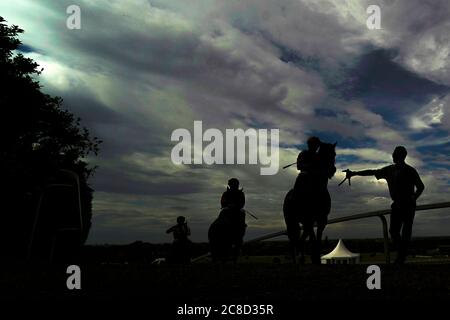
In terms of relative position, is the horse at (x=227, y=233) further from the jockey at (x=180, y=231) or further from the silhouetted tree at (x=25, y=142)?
the silhouetted tree at (x=25, y=142)

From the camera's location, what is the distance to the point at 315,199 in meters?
10.6

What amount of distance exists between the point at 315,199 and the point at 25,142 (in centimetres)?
1623

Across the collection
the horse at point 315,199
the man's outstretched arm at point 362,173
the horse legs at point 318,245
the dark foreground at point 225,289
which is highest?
the man's outstretched arm at point 362,173

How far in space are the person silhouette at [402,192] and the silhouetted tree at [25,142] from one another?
39.2 ft

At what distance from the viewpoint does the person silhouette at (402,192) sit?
1017 cm

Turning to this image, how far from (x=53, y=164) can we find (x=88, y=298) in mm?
17614

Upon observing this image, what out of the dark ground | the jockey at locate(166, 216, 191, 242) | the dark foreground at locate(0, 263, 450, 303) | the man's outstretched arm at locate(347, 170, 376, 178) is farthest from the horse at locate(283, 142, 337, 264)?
the jockey at locate(166, 216, 191, 242)

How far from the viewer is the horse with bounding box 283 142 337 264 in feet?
34.2

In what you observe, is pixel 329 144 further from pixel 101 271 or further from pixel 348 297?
pixel 348 297

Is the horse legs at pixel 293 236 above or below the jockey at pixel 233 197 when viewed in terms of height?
below

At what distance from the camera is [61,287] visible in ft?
23.1

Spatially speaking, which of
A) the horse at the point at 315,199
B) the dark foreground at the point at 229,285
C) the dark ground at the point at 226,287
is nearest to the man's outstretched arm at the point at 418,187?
the horse at the point at 315,199

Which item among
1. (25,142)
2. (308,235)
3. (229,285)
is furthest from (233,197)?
(25,142)
